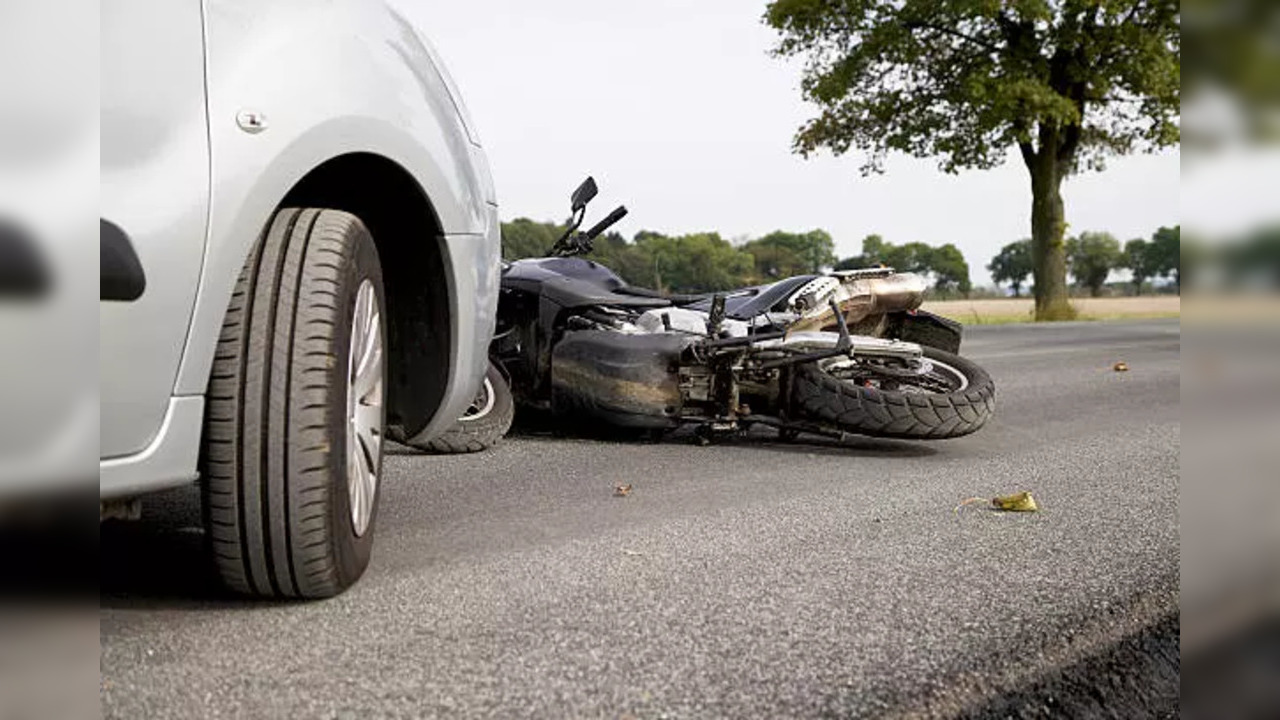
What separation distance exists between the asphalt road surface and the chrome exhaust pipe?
134 cm

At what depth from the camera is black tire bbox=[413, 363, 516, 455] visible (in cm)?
550

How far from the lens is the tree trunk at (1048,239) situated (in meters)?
25.6

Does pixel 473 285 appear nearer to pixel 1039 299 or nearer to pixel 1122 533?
pixel 1122 533

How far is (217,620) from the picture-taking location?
2570mm

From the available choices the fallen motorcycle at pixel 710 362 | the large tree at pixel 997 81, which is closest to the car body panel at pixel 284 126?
the fallen motorcycle at pixel 710 362

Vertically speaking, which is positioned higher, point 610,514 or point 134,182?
point 134,182

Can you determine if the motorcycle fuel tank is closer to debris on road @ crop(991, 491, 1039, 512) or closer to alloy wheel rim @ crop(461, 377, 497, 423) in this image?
alloy wheel rim @ crop(461, 377, 497, 423)

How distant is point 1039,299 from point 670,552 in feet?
79.0

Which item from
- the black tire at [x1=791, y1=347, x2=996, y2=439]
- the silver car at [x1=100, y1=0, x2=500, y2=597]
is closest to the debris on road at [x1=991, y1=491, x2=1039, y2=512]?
the black tire at [x1=791, y1=347, x2=996, y2=439]

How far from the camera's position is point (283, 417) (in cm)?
246

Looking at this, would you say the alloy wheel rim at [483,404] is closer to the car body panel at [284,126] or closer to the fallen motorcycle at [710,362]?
the fallen motorcycle at [710,362]

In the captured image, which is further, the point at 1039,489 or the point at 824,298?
the point at 824,298

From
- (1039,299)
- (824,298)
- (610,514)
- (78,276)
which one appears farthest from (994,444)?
(1039,299)

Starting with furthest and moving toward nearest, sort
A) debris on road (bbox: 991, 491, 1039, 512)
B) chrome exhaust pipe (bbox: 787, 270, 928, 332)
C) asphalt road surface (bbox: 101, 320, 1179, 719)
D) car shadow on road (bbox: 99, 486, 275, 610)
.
A: chrome exhaust pipe (bbox: 787, 270, 928, 332)
debris on road (bbox: 991, 491, 1039, 512)
car shadow on road (bbox: 99, 486, 275, 610)
asphalt road surface (bbox: 101, 320, 1179, 719)
